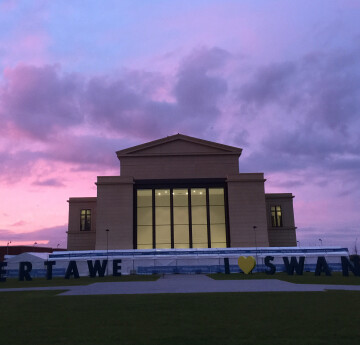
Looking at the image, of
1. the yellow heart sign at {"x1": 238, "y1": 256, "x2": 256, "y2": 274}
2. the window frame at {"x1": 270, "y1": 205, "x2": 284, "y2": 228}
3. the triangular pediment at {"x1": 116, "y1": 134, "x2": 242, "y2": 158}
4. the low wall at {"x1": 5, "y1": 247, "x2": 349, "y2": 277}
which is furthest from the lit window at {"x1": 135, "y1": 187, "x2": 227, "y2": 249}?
the yellow heart sign at {"x1": 238, "y1": 256, "x2": 256, "y2": 274}

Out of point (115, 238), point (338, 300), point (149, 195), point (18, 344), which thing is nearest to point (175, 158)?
point (149, 195)

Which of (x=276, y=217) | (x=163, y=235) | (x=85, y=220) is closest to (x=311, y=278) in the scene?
(x=163, y=235)

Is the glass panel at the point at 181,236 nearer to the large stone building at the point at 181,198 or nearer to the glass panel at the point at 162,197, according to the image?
the large stone building at the point at 181,198

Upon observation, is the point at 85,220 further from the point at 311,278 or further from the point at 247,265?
the point at 311,278

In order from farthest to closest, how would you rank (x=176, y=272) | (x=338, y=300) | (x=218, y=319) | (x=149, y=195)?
(x=149, y=195) < (x=176, y=272) < (x=338, y=300) < (x=218, y=319)

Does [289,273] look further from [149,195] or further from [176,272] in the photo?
[149,195]

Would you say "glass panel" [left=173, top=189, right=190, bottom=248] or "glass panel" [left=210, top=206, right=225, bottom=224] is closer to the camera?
"glass panel" [left=173, top=189, right=190, bottom=248]

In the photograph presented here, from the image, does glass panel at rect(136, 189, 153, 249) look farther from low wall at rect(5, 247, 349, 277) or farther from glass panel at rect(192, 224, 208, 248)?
low wall at rect(5, 247, 349, 277)

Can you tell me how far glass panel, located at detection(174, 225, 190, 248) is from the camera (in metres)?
71.4

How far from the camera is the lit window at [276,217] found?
7706 cm

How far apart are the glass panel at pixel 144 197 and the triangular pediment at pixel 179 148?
288 inches

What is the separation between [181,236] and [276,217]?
68.5 feet

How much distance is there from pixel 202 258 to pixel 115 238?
2022 centimetres

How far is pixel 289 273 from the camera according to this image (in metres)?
45.0
